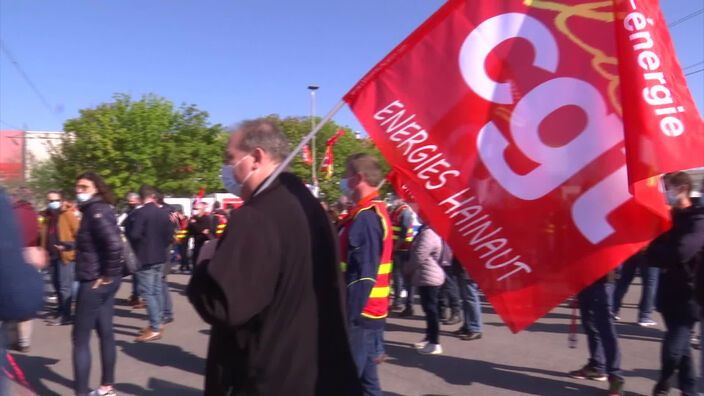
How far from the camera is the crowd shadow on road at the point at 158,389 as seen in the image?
15.9 ft

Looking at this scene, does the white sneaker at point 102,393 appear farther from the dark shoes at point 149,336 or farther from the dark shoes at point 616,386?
the dark shoes at point 616,386

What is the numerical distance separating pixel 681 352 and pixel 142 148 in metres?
29.2

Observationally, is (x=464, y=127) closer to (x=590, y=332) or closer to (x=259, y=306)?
(x=259, y=306)

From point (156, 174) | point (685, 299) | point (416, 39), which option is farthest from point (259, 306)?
point (156, 174)

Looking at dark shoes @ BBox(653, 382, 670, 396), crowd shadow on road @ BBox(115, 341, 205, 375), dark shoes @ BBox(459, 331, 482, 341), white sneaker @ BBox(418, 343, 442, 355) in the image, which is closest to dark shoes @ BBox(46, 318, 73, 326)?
crowd shadow on road @ BBox(115, 341, 205, 375)

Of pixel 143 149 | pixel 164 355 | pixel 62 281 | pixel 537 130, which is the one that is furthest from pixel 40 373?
pixel 143 149

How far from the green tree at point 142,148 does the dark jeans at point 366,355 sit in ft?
85.7

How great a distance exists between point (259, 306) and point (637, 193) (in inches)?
70.0

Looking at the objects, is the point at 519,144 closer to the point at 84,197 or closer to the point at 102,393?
the point at 84,197

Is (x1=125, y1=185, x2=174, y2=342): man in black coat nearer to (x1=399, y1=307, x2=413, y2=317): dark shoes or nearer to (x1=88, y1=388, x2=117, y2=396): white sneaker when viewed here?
(x1=88, y1=388, x2=117, y2=396): white sneaker

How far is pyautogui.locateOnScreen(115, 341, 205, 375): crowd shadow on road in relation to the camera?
5655mm

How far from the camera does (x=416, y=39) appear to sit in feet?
9.70

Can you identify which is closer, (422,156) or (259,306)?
(259,306)

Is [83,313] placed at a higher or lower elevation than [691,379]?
higher
